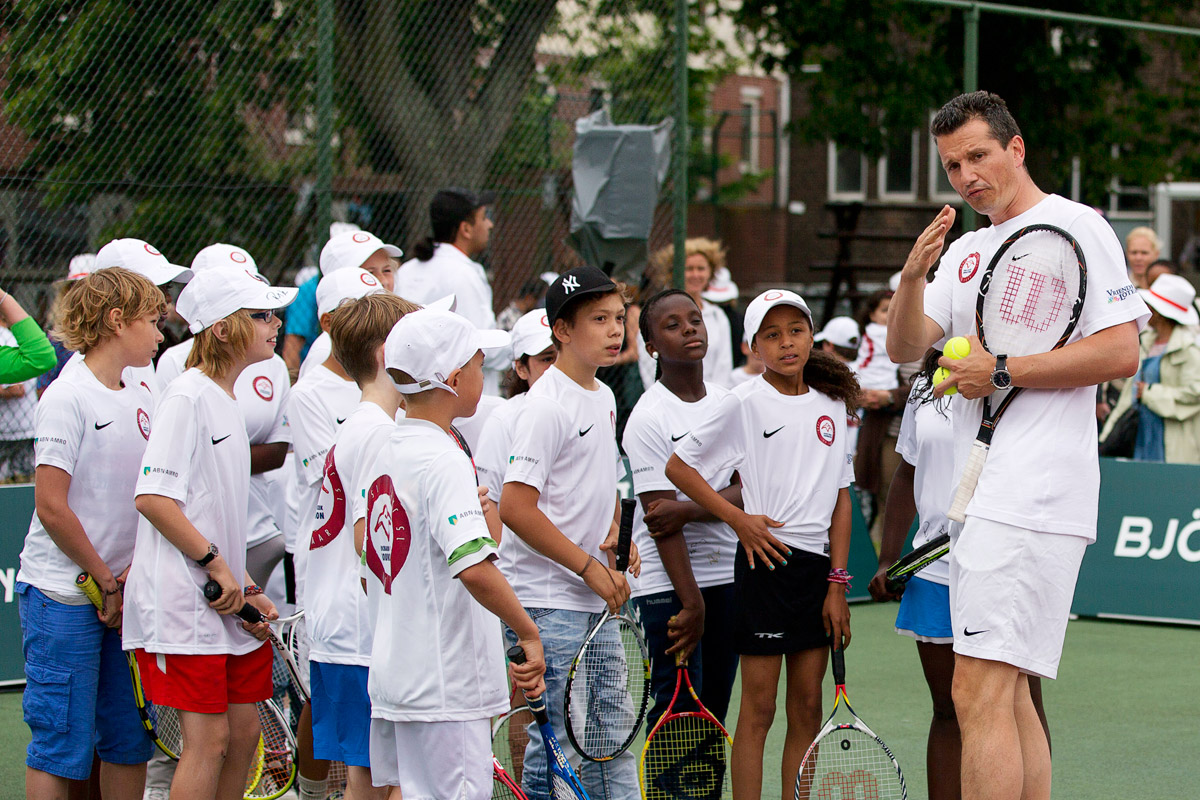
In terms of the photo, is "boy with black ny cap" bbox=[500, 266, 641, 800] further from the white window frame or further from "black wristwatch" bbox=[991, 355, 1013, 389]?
the white window frame

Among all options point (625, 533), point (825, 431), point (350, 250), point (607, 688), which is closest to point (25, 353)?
point (350, 250)

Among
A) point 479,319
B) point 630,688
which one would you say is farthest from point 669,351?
point 479,319

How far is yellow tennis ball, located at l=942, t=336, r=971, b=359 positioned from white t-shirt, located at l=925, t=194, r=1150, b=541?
0.19m

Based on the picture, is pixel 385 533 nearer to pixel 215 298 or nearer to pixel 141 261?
pixel 215 298

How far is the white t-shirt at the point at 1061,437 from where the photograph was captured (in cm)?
354

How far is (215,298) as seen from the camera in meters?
4.17

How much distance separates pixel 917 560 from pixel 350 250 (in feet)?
8.84

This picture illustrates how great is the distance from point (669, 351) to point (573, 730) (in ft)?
4.61

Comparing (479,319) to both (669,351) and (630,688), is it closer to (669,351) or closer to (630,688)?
(669,351)

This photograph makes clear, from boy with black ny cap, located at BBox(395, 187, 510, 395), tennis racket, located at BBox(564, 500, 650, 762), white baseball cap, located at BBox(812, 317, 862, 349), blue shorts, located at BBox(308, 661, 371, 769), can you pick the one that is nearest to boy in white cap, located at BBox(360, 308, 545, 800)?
blue shorts, located at BBox(308, 661, 371, 769)

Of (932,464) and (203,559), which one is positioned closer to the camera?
(203,559)

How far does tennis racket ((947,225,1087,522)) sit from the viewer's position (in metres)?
3.59

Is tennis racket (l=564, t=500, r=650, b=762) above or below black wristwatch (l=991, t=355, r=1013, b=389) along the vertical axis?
below

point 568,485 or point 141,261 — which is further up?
point 141,261
